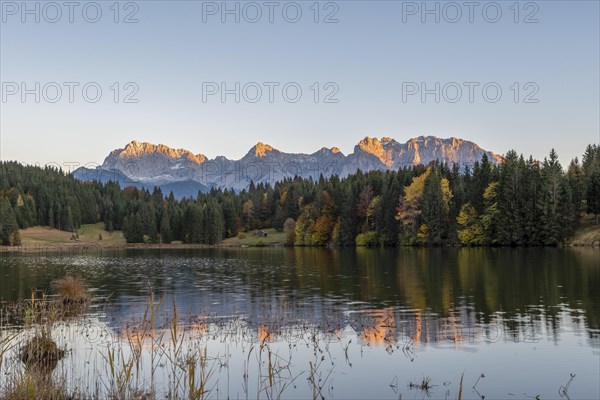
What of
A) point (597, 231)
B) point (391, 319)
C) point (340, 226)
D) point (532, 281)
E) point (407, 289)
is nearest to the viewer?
point (391, 319)

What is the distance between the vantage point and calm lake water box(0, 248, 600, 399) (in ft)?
65.7

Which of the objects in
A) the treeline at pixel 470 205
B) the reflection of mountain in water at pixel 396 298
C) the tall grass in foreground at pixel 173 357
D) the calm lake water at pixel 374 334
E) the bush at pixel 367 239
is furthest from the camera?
the bush at pixel 367 239

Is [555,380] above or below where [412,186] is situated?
below

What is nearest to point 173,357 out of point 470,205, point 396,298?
point 396,298

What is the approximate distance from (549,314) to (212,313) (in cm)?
2189

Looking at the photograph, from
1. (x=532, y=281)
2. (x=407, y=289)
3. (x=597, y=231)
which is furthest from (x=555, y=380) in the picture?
(x=597, y=231)

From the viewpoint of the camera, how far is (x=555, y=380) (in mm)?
20359

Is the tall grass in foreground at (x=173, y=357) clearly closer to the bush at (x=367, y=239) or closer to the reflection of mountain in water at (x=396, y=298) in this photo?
the reflection of mountain in water at (x=396, y=298)

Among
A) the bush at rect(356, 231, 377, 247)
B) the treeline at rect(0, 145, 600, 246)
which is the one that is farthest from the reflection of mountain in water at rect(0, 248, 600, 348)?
the bush at rect(356, 231, 377, 247)

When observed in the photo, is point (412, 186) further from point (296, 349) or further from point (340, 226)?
point (296, 349)

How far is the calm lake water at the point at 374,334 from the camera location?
20016 millimetres

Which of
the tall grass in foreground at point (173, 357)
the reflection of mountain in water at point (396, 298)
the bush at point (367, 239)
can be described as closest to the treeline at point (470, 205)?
the bush at point (367, 239)

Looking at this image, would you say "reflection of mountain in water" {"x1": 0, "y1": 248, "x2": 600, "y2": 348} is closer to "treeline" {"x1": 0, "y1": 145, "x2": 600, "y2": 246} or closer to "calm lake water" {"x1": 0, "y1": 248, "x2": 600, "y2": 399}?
"calm lake water" {"x1": 0, "y1": 248, "x2": 600, "y2": 399}

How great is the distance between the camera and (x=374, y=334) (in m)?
29.0
